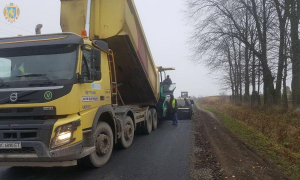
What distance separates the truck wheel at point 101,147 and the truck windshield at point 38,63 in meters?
1.49

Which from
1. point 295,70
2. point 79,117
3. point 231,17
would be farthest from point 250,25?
point 79,117

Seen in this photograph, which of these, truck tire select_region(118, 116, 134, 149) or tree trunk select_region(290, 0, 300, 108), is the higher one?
tree trunk select_region(290, 0, 300, 108)

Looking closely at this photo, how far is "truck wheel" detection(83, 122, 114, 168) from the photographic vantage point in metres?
5.02

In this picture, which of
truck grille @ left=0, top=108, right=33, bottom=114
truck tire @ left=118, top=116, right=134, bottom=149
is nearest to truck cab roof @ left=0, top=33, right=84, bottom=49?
truck grille @ left=0, top=108, right=33, bottom=114

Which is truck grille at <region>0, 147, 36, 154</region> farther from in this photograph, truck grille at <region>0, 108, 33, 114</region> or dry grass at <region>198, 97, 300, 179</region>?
dry grass at <region>198, 97, 300, 179</region>

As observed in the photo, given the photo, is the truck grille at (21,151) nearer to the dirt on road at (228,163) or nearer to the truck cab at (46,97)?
the truck cab at (46,97)

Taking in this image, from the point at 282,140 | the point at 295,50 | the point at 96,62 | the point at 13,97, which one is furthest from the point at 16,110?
the point at 295,50

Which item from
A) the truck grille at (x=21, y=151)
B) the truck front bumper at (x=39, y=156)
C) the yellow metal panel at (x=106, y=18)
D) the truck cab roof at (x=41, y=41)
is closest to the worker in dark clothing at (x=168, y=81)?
the yellow metal panel at (x=106, y=18)

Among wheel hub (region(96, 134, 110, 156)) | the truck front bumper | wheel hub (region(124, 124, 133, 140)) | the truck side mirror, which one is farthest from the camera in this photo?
wheel hub (region(124, 124, 133, 140))

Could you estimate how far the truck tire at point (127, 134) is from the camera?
269 inches

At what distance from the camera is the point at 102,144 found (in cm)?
529

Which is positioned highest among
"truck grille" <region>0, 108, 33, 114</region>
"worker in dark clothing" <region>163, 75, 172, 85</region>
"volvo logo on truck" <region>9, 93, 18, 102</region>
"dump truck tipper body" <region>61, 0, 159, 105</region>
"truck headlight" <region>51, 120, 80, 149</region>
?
"dump truck tipper body" <region>61, 0, 159, 105</region>

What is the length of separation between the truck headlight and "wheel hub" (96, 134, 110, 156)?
39.8 inches

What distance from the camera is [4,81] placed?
437 centimetres
